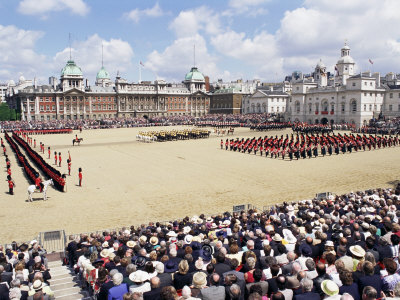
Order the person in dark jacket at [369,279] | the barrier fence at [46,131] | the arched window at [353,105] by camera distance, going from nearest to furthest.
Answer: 1. the person in dark jacket at [369,279]
2. the barrier fence at [46,131]
3. the arched window at [353,105]

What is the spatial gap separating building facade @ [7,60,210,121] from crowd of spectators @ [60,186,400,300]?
305 feet

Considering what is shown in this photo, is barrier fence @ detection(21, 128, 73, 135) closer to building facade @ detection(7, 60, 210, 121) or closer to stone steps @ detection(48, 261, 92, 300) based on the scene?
building facade @ detection(7, 60, 210, 121)

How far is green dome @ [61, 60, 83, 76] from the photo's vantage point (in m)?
98.3

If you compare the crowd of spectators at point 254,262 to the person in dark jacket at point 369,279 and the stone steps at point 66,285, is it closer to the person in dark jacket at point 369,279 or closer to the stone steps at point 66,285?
the person in dark jacket at point 369,279

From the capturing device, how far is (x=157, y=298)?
6016 millimetres

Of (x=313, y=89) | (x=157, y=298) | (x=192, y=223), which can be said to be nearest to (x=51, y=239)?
(x=192, y=223)

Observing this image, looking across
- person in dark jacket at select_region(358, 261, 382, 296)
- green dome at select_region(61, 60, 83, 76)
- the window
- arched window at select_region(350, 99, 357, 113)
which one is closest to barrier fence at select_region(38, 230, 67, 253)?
person in dark jacket at select_region(358, 261, 382, 296)

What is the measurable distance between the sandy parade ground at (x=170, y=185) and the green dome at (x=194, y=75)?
8808cm

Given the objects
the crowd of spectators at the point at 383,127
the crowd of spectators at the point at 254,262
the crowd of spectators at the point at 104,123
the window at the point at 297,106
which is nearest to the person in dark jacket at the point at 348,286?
the crowd of spectators at the point at 254,262

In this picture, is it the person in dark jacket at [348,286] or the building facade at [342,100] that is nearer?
the person in dark jacket at [348,286]

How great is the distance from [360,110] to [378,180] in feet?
155

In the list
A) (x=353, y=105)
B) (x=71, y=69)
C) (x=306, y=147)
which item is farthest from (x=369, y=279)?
(x=71, y=69)

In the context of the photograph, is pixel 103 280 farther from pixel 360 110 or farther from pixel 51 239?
pixel 360 110

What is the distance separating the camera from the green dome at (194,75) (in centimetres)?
12012
